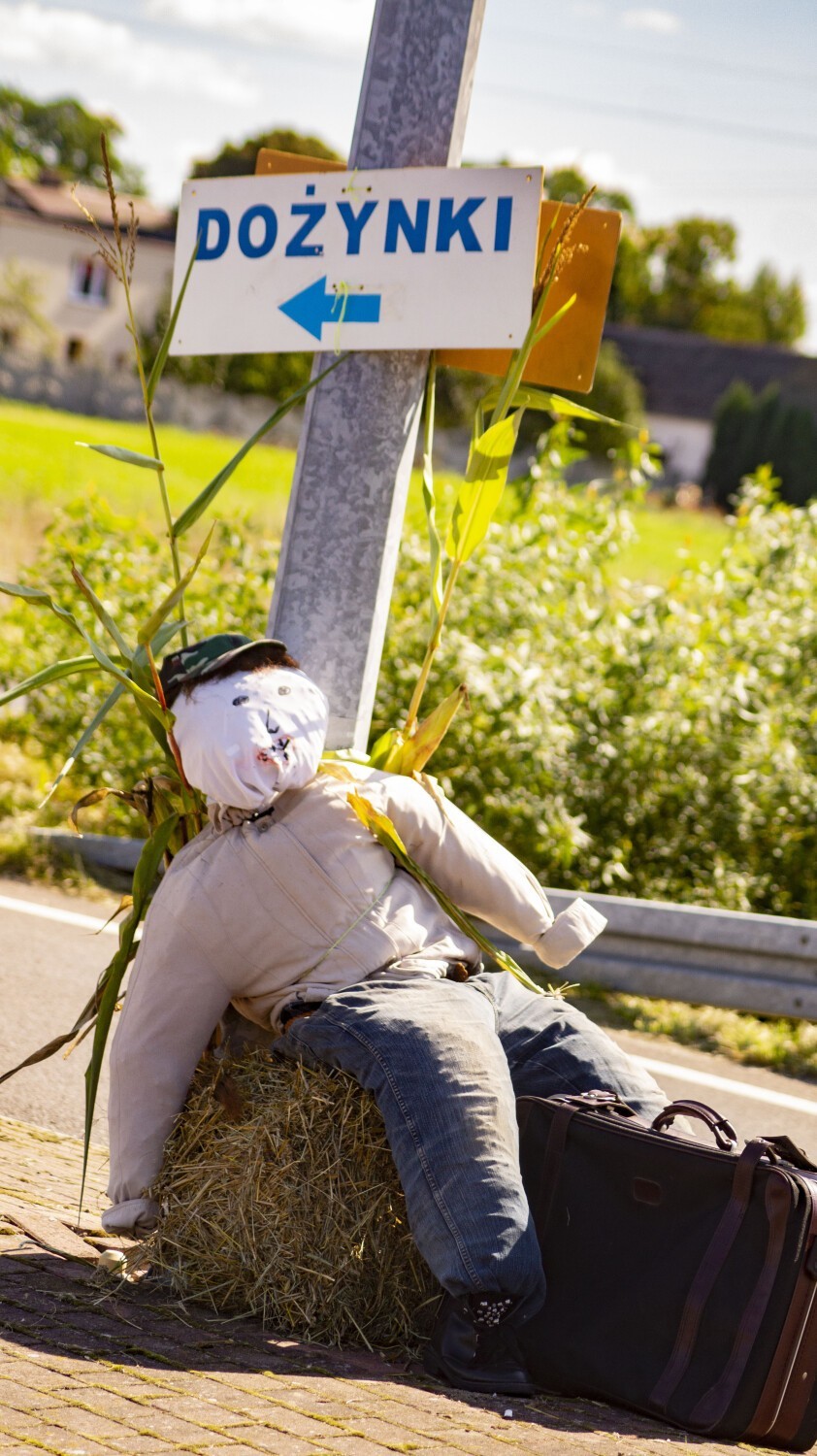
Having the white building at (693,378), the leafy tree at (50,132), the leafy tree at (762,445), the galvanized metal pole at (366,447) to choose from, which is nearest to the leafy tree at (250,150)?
the leafy tree at (762,445)

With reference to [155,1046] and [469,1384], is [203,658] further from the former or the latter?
[469,1384]

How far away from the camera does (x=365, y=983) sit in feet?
9.86

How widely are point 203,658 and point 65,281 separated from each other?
60768 millimetres

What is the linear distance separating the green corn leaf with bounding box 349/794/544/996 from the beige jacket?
28 millimetres

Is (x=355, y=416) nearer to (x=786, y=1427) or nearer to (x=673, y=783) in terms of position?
(x=786, y=1427)

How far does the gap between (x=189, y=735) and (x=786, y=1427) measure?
1.62 metres

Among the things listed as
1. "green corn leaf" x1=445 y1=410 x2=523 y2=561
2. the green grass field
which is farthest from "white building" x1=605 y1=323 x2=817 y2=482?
"green corn leaf" x1=445 y1=410 x2=523 y2=561

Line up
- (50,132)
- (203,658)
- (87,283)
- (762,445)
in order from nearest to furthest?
(203,658), (762,445), (87,283), (50,132)

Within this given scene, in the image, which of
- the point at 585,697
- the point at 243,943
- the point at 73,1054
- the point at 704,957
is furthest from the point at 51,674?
the point at 585,697

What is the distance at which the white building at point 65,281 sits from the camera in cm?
5591

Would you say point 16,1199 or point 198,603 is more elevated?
point 198,603

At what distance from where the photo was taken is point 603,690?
744cm

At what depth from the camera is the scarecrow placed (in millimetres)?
2727

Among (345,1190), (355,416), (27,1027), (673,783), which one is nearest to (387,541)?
(355,416)
